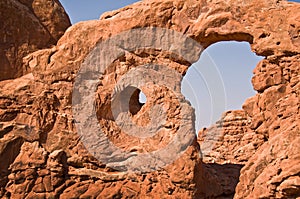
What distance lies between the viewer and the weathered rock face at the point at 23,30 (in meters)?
9.53

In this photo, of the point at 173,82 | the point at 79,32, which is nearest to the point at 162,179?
the point at 173,82

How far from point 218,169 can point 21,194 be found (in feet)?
17.2

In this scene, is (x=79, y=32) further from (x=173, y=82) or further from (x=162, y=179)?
(x=162, y=179)

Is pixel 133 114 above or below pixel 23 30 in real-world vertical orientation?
below

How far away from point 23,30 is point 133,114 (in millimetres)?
3577

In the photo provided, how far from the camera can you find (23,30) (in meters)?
9.90

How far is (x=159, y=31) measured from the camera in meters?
8.79

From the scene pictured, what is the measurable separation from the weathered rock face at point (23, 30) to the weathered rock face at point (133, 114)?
401 millimetres

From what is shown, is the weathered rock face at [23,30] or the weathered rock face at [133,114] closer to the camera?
the weathered rock face at [133,114]

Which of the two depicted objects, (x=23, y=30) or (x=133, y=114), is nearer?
(x=133, y=114)

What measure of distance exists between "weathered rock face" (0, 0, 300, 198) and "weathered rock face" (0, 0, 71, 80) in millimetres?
401

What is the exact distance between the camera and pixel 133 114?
952 centimetres

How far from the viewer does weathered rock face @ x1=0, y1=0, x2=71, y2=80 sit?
31.3 feet

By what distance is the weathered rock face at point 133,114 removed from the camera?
26.1 feet
